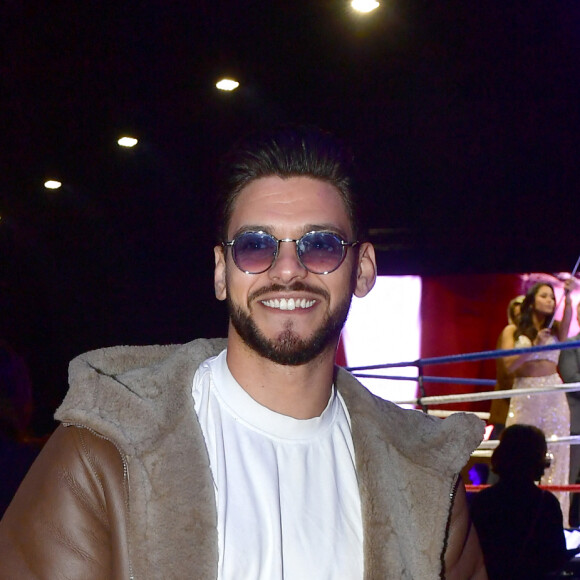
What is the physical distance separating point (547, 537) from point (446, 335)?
301 inches

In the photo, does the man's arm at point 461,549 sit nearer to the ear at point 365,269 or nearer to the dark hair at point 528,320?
the ear at point 365,269

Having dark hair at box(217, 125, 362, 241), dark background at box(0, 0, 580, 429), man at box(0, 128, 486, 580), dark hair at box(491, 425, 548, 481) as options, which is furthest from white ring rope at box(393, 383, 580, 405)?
dark hair at box(217, 125, 362, 241)

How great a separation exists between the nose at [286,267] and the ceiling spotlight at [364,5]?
13.9 ft

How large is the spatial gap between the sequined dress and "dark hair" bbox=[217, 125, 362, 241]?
4.50m

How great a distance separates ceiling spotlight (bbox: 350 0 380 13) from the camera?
598cm

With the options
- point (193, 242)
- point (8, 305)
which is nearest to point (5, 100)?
point (193, 242)

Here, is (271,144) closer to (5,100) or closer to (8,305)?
(5,100)

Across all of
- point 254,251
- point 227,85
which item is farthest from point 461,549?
point 227,85

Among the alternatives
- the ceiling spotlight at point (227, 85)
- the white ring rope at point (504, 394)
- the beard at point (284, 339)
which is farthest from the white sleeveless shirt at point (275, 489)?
the ceiling spotlight at point (227, 85)

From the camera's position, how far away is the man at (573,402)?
6.55 metres

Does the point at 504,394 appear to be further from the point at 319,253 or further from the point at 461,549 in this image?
the point at 319,253

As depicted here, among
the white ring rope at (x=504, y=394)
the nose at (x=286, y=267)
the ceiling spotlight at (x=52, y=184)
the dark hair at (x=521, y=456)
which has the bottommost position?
the dark hair at (x=521, y=456)

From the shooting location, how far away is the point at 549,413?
6.63 metres

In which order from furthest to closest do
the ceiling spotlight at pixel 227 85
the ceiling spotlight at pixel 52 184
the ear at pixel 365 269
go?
the ceiling spotlight at pixel 52 184, the ceiling spotlight at pixel 227 85, the ear at pixel 365 269
